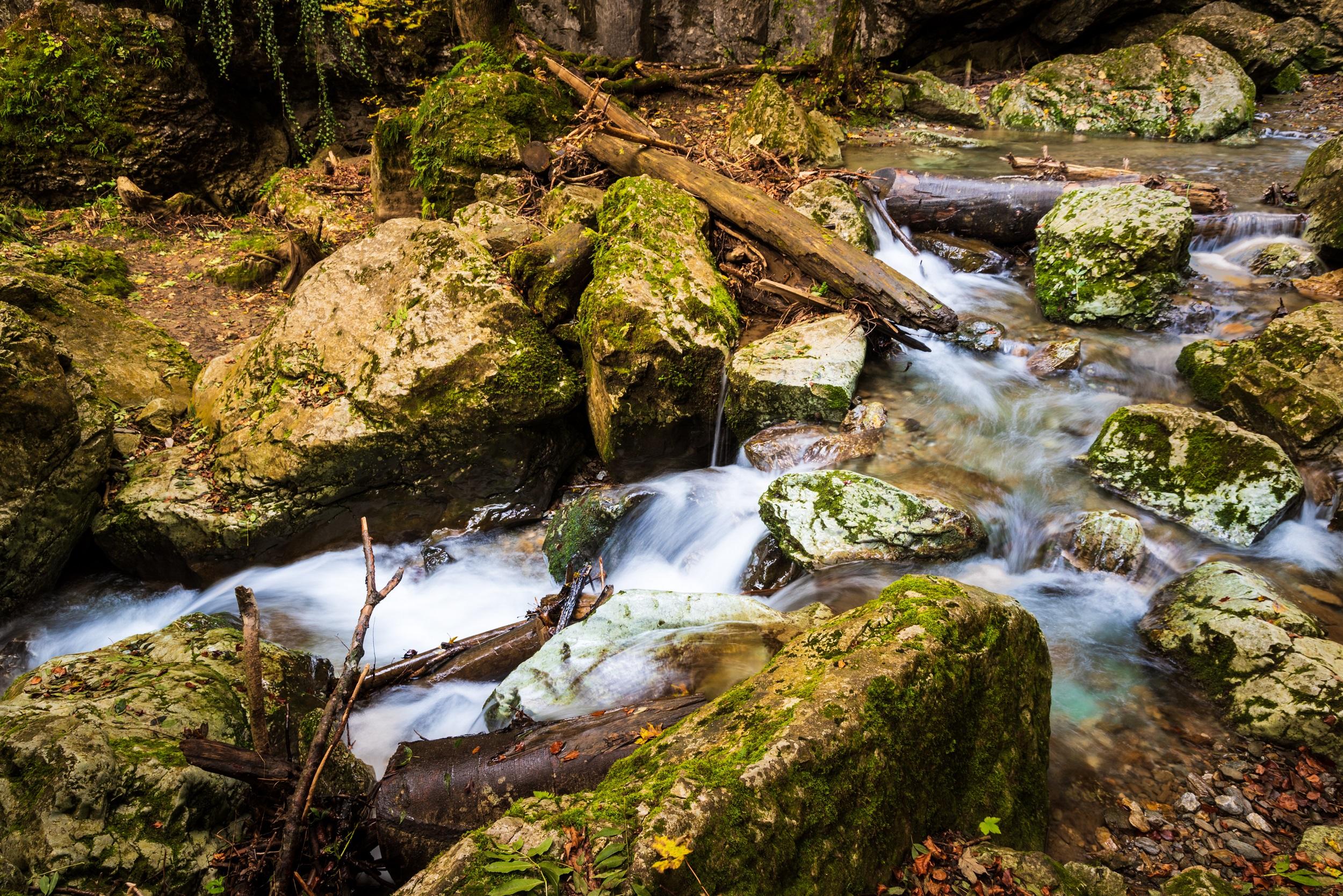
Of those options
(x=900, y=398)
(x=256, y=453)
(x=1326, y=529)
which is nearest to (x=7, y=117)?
(x=256, y=453)

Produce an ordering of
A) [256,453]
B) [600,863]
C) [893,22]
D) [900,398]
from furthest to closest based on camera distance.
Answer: [893,22], [900,398], [256,453], [600,863]

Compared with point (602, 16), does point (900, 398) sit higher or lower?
lower

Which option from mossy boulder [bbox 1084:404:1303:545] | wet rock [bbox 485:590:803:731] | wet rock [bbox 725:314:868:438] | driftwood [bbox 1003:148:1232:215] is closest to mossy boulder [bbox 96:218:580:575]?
wet rock [bbox 725:314:868:438]

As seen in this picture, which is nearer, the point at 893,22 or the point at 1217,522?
the point at 1217,522

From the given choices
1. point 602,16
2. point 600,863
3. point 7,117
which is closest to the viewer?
point 600,863

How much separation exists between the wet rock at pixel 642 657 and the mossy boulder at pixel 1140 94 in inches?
497

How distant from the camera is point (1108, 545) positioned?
15.0 feet

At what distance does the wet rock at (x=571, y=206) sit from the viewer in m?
7.15

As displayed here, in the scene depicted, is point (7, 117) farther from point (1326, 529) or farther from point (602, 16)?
point (1326, 529)

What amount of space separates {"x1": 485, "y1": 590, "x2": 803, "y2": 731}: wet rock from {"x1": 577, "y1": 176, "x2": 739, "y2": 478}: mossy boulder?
232cm

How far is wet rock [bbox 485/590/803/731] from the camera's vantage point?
330 cm

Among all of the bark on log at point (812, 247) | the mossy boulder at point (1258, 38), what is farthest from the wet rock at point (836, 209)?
the mossy boulder at point (1258, 38)

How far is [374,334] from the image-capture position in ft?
19.7

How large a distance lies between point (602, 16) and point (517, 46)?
3.85 m
